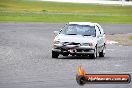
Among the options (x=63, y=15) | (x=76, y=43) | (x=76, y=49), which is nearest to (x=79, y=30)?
(x=76, y=43)

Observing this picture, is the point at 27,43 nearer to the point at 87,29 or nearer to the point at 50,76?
the point at 87,29

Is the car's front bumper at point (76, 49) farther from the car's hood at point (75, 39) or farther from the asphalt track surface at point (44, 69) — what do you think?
the asphalt track surface at point (44, 69)

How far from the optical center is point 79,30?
2573cm

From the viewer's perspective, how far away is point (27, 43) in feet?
113

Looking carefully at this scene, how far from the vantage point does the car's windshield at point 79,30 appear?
2547cm

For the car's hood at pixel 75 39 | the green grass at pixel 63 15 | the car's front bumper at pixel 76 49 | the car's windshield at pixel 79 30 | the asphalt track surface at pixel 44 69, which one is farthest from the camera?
the green grass at pixel 63 15

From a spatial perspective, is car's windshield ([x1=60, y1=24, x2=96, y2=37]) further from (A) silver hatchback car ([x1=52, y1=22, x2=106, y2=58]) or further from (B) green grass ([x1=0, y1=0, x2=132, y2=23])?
(B) green grass ([x1=0, y1=0, x2=132, y2=23])

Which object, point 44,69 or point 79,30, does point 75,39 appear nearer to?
point 79,30

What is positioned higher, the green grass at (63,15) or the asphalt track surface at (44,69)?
the asphalt track surface at (44,69)

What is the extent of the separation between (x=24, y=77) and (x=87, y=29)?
9888mm

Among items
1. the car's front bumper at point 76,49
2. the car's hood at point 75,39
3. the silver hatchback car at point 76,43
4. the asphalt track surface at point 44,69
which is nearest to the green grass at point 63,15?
the asphalt track surface at point 44,69

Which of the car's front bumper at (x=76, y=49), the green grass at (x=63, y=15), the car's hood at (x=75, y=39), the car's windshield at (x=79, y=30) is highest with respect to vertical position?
the car's windshield at (x=79, y=30)

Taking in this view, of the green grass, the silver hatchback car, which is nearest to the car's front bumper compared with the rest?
the silver hatchback car

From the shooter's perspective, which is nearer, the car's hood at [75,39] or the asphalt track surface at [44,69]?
the asphalt track surface at [44,69]
